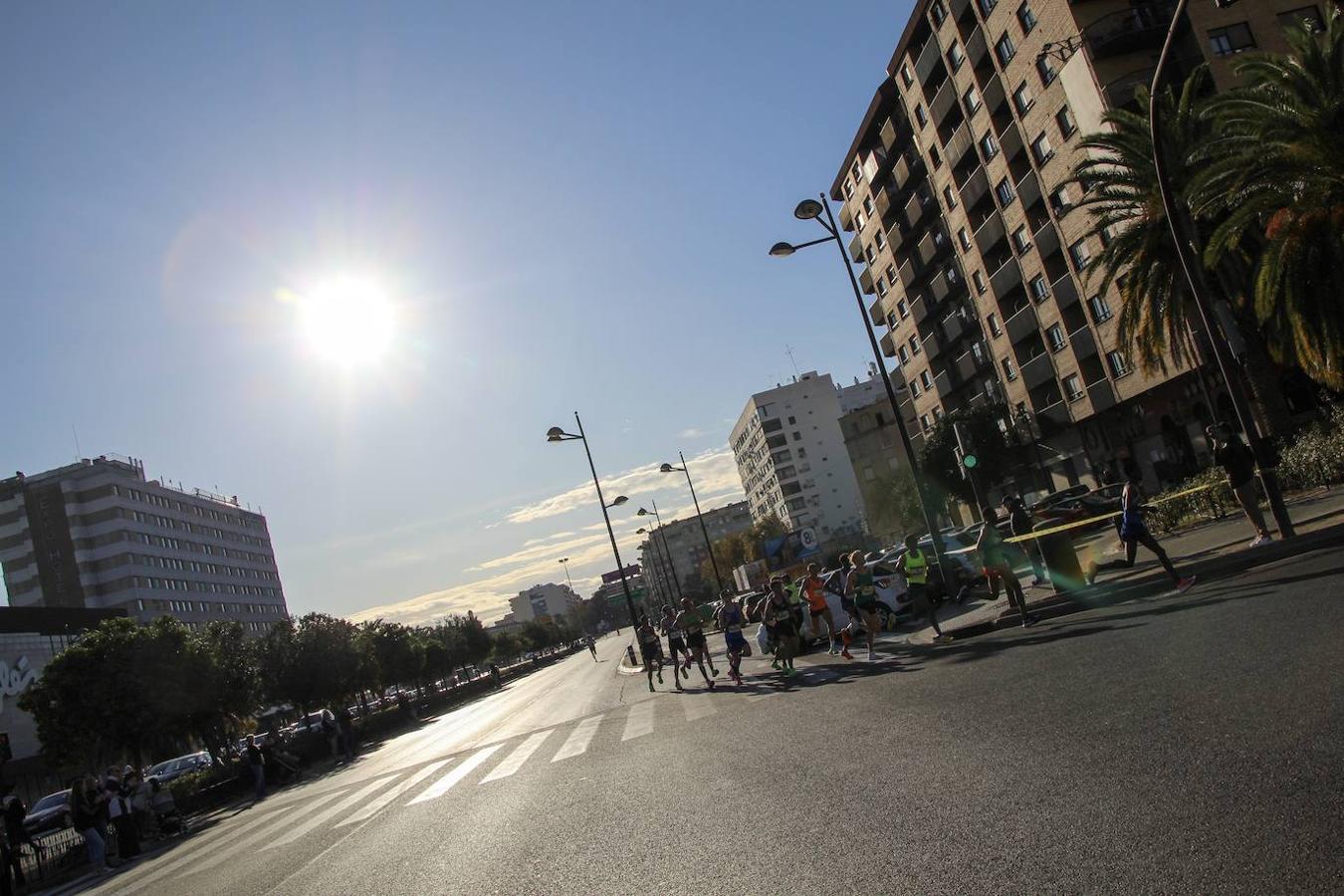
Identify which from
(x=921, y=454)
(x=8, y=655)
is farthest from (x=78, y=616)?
(x=921, y=454)

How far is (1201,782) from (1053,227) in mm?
38262

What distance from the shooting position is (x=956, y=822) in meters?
4.82

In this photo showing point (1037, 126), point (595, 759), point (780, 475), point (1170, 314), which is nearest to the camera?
point (595, 759)

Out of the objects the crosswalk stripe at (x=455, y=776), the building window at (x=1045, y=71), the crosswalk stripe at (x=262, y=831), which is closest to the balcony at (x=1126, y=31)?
the building window at (x=1045, y=71)

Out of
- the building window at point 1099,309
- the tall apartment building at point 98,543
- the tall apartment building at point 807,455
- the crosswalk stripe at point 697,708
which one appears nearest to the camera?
the crosswalk stripe at point 697,708

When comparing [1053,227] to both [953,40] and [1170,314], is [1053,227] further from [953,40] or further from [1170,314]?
[1170,314]

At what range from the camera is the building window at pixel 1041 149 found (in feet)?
120

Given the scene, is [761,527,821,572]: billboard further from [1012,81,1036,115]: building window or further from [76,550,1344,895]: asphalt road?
[76,550,1344,895]: asphalt road

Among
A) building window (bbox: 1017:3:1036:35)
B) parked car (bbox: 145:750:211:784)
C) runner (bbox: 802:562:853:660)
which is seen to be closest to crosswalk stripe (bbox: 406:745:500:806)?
runner (bbox: 802:562:853:660)

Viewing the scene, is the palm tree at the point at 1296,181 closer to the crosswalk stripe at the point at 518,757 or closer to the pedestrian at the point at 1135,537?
the pedestrian at the point at 1135,537

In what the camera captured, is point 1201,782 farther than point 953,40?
No

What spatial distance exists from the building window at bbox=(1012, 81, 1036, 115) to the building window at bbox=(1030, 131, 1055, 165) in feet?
4.80

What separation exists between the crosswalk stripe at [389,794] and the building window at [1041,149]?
111 ft

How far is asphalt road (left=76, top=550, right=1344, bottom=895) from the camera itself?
400 centimetres
